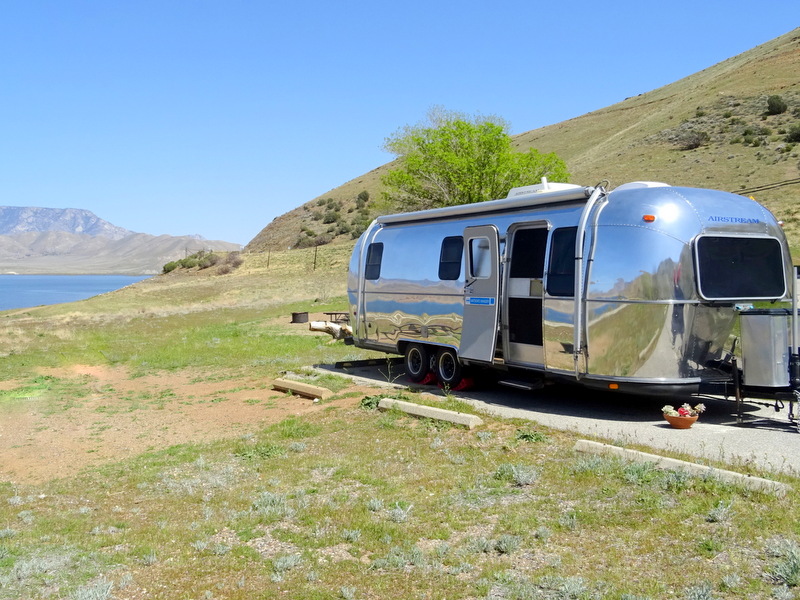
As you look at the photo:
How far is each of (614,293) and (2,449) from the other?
869cm

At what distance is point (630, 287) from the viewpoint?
32.0 ft

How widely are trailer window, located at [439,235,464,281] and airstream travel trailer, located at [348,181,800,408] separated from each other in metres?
0.41

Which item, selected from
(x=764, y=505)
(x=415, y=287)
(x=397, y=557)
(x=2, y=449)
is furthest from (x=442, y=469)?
(x=2, y=449)

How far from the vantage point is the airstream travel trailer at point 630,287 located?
9641mm

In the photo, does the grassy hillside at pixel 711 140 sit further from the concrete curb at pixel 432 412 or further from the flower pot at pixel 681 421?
the concrete curb at pixel 432 412

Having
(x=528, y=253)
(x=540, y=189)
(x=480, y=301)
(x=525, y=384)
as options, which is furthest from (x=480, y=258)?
(x=525, y=384)

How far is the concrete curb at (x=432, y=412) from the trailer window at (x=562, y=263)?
6.88ft

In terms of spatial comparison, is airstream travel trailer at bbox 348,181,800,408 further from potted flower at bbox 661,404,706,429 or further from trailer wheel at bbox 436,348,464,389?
trailer wheel at bbox 436,348,464,389

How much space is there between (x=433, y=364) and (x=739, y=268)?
5338mm

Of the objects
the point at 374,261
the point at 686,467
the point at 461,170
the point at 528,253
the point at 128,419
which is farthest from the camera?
the point at 461,170

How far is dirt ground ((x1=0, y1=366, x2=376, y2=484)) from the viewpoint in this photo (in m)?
10.8

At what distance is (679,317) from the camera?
31.7 feet

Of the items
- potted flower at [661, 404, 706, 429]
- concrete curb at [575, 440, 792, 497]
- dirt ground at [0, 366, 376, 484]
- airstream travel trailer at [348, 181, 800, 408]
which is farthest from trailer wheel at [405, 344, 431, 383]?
concrete curb at [575, 440, 792, 497]

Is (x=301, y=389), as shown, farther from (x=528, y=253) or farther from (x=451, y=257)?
(x=528, y=253)
